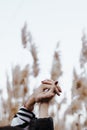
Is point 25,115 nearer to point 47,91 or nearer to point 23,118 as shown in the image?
point 23,118

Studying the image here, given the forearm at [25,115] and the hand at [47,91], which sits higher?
the hand at [47,91]

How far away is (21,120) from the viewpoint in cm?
104

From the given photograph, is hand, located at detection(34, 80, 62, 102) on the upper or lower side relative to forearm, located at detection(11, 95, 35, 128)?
upper

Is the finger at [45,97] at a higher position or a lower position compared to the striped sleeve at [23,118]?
higher

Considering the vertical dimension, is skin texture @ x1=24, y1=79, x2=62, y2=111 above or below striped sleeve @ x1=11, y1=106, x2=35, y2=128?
above

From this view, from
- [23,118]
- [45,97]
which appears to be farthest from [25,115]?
[45,97]

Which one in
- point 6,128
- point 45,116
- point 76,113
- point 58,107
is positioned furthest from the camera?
point 58,107

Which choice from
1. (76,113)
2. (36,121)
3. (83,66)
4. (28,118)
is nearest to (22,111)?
(28,118)

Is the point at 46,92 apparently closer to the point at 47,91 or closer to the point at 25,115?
the point at 47,91

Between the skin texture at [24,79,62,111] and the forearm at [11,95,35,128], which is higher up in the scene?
the skin texture at [24,79,62,111]

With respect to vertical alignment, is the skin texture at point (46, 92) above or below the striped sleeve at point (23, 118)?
above

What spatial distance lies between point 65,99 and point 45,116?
164 inches

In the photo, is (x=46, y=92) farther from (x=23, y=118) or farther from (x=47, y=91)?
(x=23, y=118)

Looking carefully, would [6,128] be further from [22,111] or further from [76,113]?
[76,113]
